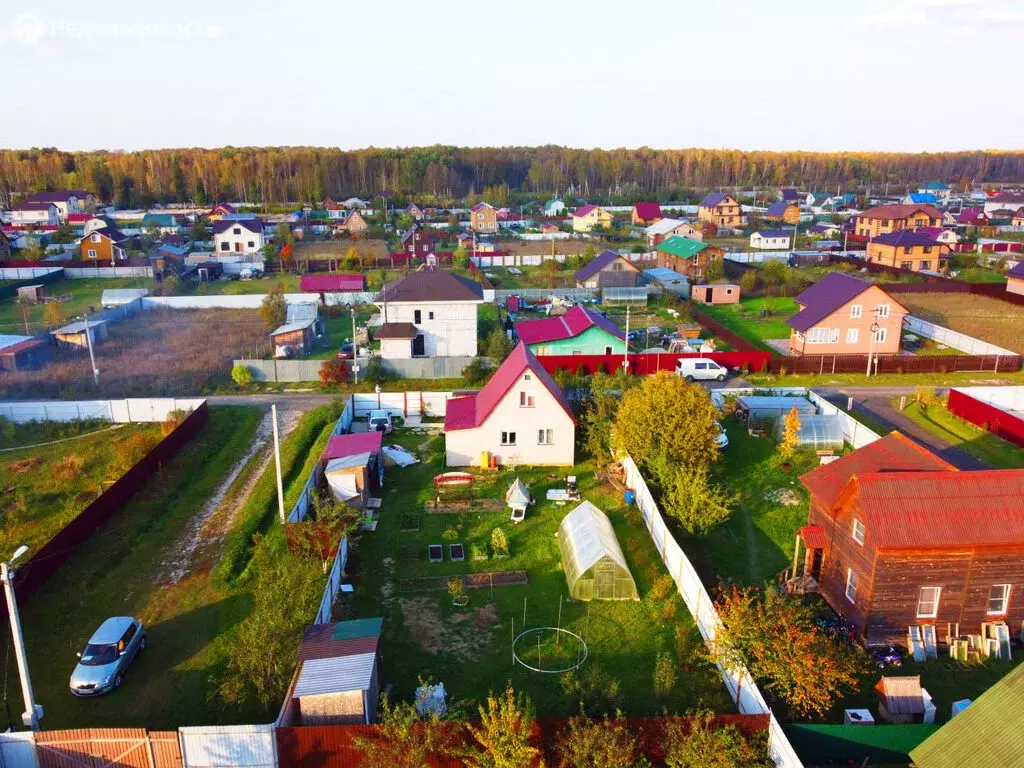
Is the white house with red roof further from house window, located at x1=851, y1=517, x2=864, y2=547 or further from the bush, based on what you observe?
the bush

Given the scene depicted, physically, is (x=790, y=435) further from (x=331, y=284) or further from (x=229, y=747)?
(x=331, y=284)

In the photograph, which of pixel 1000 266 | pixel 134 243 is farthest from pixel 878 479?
pixel 134 243

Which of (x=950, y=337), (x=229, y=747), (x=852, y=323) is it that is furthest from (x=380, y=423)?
(x=950, y=337)

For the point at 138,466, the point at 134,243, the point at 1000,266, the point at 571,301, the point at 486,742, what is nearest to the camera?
the point at 486,742

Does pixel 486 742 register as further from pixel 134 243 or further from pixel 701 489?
pixel 134 243

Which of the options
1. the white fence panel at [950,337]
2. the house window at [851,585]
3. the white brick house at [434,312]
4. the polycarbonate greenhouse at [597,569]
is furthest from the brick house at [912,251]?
the polycarbonate greenhouse at [597,569]

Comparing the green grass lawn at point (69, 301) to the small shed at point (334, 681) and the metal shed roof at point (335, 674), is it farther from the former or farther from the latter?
the metal shed roof at point (335, 674)

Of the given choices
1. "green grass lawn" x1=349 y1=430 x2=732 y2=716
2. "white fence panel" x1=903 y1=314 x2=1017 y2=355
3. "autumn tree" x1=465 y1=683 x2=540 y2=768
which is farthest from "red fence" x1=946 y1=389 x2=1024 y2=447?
"autumn tree" x1=465 y1=683 x2=540 y2=768
